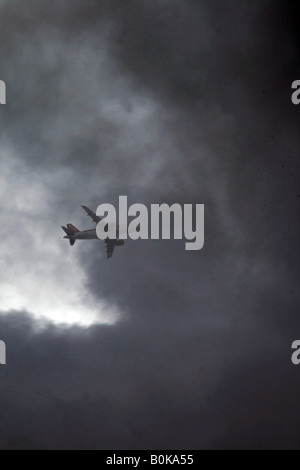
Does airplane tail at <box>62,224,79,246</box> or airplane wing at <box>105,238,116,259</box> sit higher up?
airplane tail at <box>62,224,79,246</box>

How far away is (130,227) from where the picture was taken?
15275 cm

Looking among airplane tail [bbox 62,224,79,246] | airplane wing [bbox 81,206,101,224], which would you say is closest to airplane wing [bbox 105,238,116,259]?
airplane wing [bbox 81,206,101,224]

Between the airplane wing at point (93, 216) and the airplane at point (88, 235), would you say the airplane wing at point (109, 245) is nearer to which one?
the airplane at point (88, 235)

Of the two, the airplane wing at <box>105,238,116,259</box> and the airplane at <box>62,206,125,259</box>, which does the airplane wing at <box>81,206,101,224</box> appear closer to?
the airplane at <box>62,206,125,259</box>

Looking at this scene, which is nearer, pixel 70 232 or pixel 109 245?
pixel 109 245

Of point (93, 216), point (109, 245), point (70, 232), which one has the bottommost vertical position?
point (109, 245)

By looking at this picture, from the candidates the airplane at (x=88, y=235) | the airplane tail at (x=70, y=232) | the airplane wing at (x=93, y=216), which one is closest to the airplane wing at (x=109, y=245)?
the airplane at (x=88, y=235)

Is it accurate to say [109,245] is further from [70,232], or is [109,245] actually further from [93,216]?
[70,232]

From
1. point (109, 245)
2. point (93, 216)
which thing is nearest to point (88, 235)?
point (93, 216)

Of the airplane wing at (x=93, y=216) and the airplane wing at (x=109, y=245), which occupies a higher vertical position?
the airplane wing at (x=93, y=216)

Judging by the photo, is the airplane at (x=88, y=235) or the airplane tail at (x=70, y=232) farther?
the airplane tail at (x=70, y=232)
